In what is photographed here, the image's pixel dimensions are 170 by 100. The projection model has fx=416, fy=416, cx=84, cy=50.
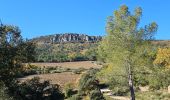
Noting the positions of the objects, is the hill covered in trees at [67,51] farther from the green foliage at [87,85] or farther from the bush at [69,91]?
the bush at [69,91]

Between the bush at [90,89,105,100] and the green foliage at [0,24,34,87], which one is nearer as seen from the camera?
the green foliage at [0,24,34,87]

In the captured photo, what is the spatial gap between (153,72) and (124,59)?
9.68 ft

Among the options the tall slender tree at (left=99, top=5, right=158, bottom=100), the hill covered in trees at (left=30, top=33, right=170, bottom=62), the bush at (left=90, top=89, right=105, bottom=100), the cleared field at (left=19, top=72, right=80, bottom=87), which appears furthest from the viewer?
the hill covered in trees at (left=30, top=33, right=170, bottom=62)

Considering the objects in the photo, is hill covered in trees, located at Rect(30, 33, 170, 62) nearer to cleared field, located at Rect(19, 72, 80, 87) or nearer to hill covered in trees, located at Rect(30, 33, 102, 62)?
hill covered in trees, located at Rect(30, 33, 102, 62)

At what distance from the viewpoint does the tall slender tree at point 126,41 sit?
37812mm

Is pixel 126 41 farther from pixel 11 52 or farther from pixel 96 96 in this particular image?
pixel 96 96

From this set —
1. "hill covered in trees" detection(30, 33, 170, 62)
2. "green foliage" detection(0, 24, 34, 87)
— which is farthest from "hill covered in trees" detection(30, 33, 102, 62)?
"green foliage" detection(0, 24, 34, 87)

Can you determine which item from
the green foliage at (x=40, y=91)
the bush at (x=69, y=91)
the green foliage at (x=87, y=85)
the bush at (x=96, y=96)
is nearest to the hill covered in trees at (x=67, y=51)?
the green foliage at (x=87, y=85)

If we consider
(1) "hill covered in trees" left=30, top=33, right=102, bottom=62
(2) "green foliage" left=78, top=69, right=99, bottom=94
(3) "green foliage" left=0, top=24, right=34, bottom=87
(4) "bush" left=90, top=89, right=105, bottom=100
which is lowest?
(4) "bush" left=90, top=89, right=105, bottom=100

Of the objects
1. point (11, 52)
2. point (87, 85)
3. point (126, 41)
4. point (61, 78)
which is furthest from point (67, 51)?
point (11, 52)

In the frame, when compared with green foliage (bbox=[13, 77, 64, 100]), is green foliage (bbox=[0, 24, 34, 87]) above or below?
above

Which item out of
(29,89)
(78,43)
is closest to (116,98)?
(29,89)

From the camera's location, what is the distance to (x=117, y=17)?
38531 mm

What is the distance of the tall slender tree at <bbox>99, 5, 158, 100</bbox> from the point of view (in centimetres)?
3781
